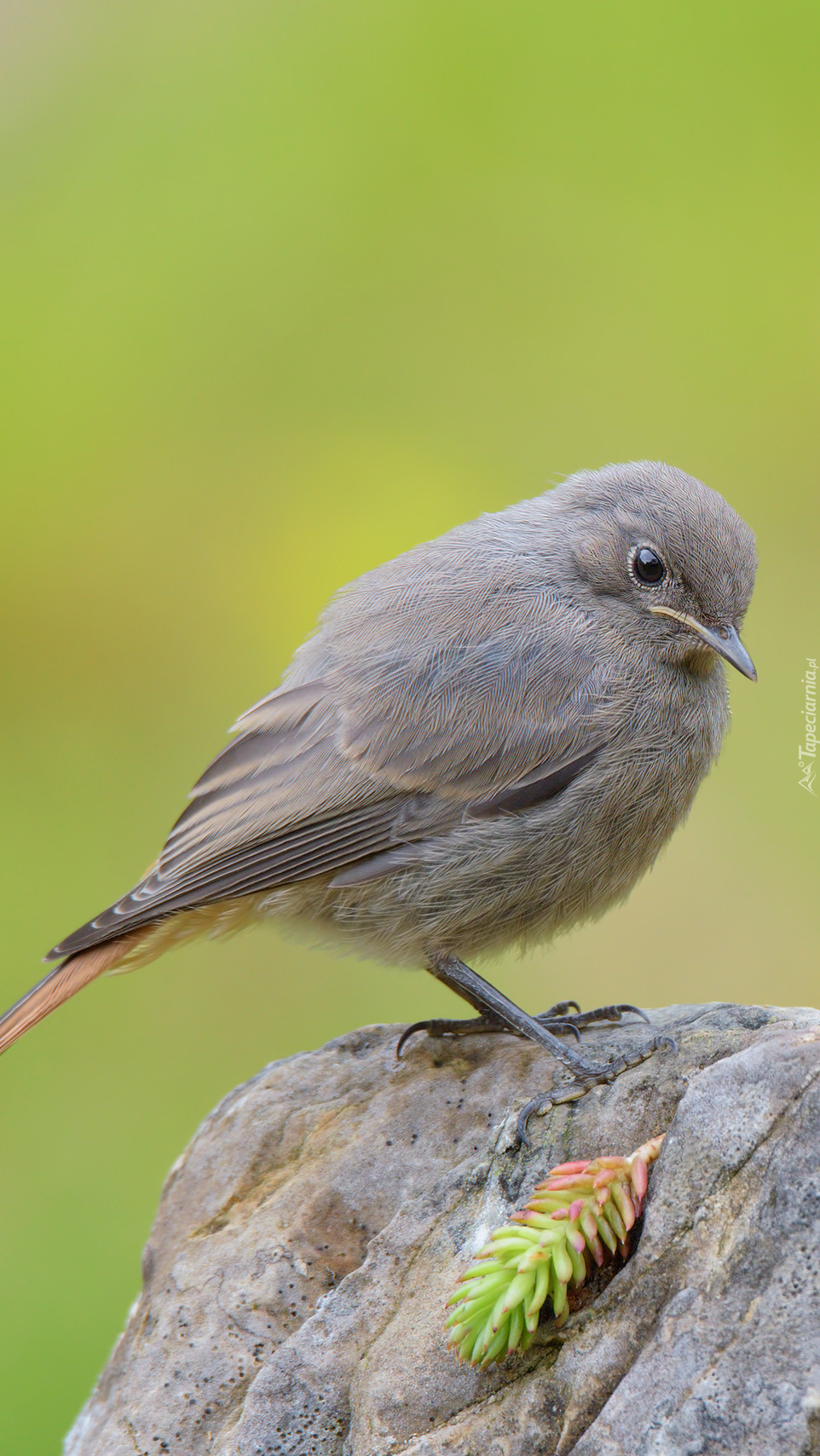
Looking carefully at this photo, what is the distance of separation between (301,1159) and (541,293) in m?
5.95

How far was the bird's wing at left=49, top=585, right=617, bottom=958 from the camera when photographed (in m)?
3.83

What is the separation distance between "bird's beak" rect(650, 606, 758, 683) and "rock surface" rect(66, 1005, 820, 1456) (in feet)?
2.95

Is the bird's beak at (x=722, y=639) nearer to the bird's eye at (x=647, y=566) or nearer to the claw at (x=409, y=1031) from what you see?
the bird's eye at (x=647, y=566)

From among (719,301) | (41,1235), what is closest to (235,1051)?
(41,1235)

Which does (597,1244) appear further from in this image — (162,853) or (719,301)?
(719,301)

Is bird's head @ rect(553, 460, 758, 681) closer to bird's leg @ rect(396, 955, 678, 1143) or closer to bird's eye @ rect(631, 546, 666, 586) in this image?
bird's eye @ rect(631, 546, 666, 586)

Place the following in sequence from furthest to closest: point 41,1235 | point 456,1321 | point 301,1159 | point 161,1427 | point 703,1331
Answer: point 41,1235, point 301,1159, point 161,1427, point 456,1321, point 703,1331

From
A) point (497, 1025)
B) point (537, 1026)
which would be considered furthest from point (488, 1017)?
point (537, 1026)

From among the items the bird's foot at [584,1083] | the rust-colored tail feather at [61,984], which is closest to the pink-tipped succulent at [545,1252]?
the bird's foot at [584,1083]

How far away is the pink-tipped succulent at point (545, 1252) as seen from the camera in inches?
99.9

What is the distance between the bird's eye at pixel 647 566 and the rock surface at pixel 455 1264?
3.93 feet

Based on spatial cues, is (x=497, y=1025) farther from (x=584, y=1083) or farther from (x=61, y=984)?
(x=61, y=984)

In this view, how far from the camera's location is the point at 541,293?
8.27 metres

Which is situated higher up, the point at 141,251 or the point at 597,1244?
the point at 141,251
